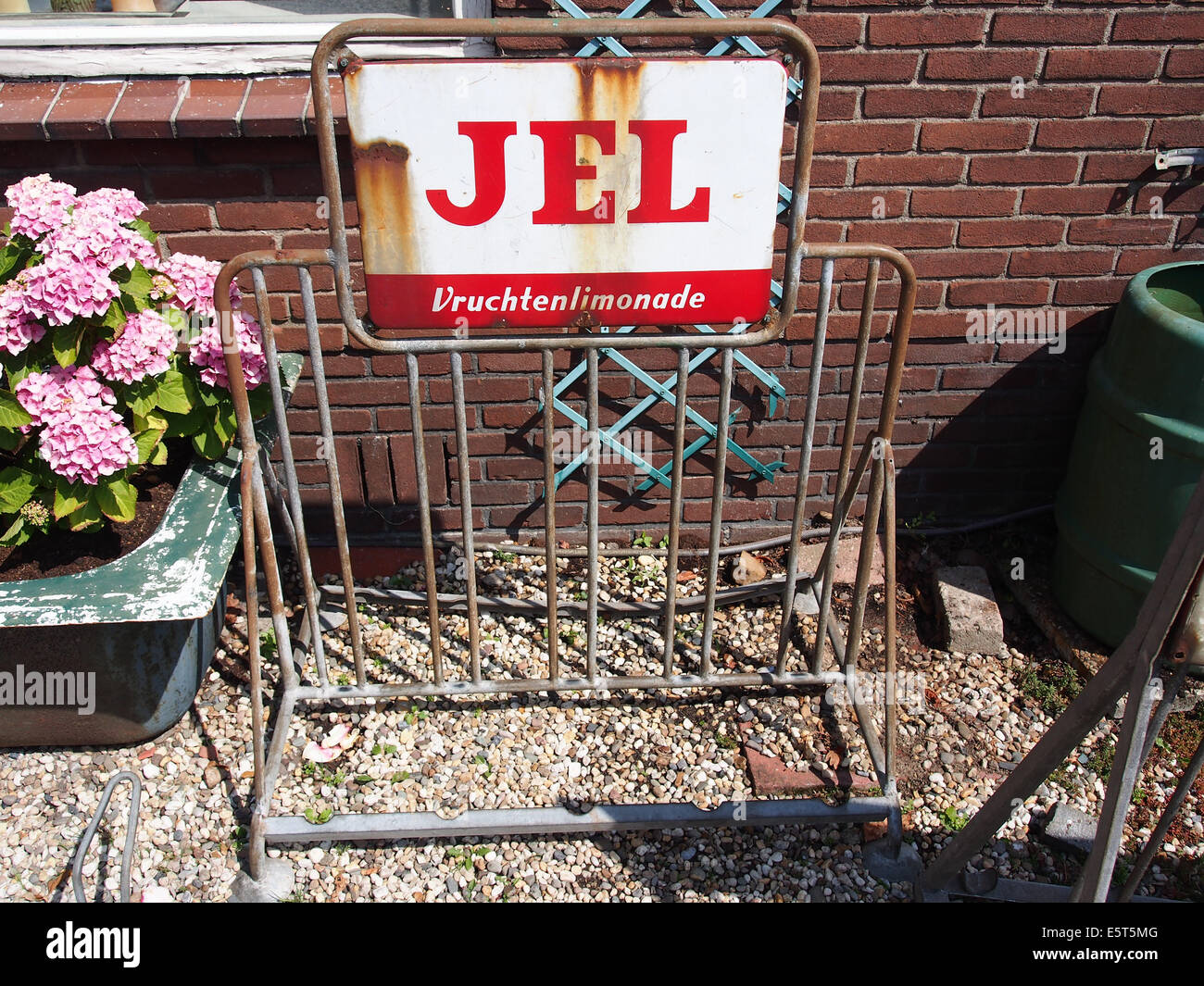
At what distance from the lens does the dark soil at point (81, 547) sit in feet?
8.78

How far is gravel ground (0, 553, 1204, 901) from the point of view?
2523 millimetres

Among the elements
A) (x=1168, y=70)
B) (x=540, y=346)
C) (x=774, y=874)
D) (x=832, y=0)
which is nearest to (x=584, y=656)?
(x=774, y=874)

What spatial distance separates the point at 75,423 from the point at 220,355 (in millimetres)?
394

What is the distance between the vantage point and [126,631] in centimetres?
254

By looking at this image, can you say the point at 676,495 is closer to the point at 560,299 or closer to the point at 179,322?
the point at 560,299

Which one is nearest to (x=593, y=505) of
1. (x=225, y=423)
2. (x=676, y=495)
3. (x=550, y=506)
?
(x=550, y=506)

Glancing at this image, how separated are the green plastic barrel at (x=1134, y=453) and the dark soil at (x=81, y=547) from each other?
2.80 meters

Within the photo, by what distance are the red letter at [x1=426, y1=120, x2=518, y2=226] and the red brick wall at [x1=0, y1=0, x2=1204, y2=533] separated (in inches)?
33.8

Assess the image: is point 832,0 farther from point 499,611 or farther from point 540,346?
point 499,611

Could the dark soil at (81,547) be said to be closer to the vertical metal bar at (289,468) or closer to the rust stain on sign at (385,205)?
the vertical metal bar at (289,468)

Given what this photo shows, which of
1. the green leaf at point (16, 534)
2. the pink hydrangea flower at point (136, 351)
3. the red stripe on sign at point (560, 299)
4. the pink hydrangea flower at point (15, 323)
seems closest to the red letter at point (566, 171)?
the red stripe on sign at point (560, 299)
